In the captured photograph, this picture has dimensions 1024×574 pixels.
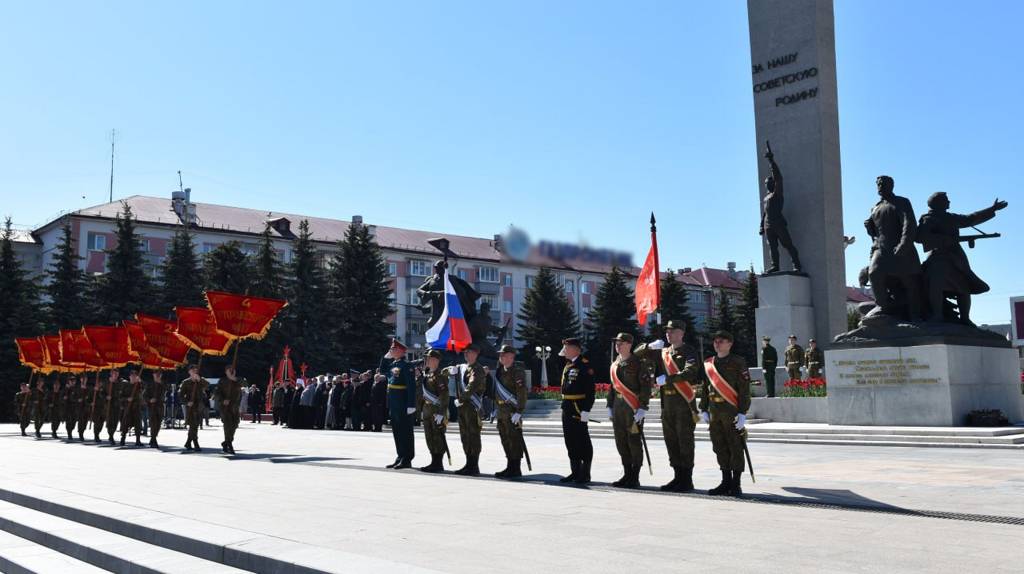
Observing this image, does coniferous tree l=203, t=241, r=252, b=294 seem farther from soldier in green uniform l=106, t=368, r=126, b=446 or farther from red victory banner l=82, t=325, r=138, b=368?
soldier in green uniform l=106, t=368, r=126, b=446

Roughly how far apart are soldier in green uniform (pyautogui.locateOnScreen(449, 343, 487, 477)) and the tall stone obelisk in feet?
53.4

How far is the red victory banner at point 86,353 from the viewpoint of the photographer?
24.8 m

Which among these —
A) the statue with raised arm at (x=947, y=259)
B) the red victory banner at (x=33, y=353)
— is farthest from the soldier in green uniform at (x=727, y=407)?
the red victory banner at (x=33, y=353)

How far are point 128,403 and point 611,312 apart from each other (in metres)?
44.1

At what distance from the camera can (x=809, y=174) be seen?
87.1ft

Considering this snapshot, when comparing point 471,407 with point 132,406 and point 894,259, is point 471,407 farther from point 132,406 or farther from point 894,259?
point 132,406

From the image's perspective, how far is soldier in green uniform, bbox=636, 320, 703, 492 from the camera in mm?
9211

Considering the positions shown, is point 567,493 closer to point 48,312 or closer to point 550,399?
point 550,399

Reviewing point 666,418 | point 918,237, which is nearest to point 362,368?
point 918,237

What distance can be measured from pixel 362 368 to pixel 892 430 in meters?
44.4

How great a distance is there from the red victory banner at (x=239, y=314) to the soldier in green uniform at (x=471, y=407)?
24.3 ft

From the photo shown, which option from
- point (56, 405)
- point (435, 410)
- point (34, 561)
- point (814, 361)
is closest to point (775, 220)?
point (814, 361)

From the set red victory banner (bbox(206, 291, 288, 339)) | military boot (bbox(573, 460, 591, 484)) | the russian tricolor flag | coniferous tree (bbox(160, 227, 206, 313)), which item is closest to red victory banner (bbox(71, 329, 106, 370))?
red victory banner (bbox(206, 291, 288, 339))

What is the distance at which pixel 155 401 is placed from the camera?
20.6 meters
